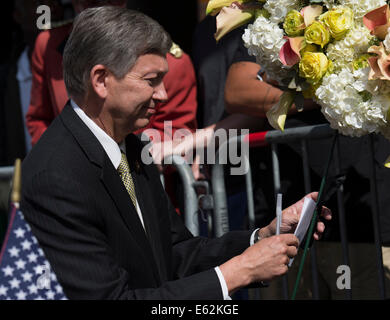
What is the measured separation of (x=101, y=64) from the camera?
2855 millimetres

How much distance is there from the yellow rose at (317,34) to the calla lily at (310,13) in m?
0.03

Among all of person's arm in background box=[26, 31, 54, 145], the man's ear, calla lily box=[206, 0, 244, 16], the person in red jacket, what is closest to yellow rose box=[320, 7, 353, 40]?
calla lily box=[206, 0, 244, 16]

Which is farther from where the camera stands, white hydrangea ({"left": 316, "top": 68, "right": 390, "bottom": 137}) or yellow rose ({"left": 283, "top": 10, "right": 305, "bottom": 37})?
Result: yellow rose ({"left": 283, "top": 10, "right": 305, "bottom": 37})

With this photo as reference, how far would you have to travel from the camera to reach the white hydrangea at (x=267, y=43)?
8.86 feet

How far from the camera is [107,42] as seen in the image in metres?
2.82

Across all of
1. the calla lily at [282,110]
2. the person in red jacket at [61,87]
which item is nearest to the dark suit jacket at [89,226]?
the calla lily at [282,110]

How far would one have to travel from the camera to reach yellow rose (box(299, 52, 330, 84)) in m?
2.60

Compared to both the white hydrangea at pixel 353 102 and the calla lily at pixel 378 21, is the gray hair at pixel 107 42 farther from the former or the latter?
the calla lily at pixel 378 21

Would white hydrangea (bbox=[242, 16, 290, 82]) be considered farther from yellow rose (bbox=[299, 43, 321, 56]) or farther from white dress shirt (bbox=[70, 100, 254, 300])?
white dress shirt (bbox=[70, 100, 254, 300])

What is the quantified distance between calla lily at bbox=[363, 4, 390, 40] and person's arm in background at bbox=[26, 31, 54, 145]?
8.16 feet

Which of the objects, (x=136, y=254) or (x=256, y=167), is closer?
(x=136, y=254)
